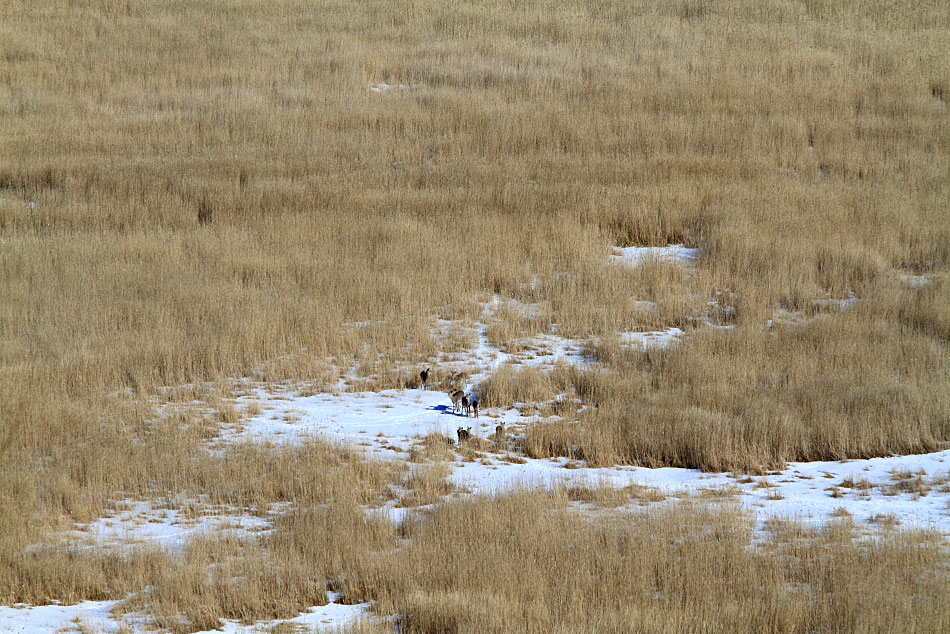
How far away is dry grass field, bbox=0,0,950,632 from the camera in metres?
6.21

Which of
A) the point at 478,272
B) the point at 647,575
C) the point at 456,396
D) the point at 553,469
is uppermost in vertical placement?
the point at 478,272

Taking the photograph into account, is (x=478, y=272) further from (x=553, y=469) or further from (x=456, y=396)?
(x=553, y=469)

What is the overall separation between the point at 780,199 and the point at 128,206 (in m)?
10.7

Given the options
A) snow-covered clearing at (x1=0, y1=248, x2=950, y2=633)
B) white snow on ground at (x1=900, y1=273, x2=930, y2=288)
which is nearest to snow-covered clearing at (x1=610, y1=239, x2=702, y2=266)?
snow-covered clearing at (x1=0, y1=248, x2=950, y2=633)

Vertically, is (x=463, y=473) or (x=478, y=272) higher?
(x=478, y=272)

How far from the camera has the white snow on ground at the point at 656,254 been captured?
13.7m

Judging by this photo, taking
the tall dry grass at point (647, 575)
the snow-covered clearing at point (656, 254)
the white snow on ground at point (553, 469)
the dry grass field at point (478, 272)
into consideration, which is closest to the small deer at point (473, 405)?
the white snow on ground at point (553, 469)

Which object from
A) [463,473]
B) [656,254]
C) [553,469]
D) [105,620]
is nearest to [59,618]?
[105,620]

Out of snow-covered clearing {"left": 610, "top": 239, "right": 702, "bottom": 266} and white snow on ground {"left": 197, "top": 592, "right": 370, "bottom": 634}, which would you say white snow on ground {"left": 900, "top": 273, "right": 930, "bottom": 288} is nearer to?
snow-covered clearing {"left": 610, "top": 239, "right": 702, "bottom": 266}

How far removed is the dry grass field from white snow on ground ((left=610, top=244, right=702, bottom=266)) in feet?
1.13

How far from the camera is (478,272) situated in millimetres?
12914

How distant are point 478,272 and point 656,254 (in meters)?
2.80

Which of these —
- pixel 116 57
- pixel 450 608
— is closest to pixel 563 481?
pixel 450 608

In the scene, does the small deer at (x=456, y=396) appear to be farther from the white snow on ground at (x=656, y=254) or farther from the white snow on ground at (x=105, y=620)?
the white snow on ground at (x=656, y=254)
